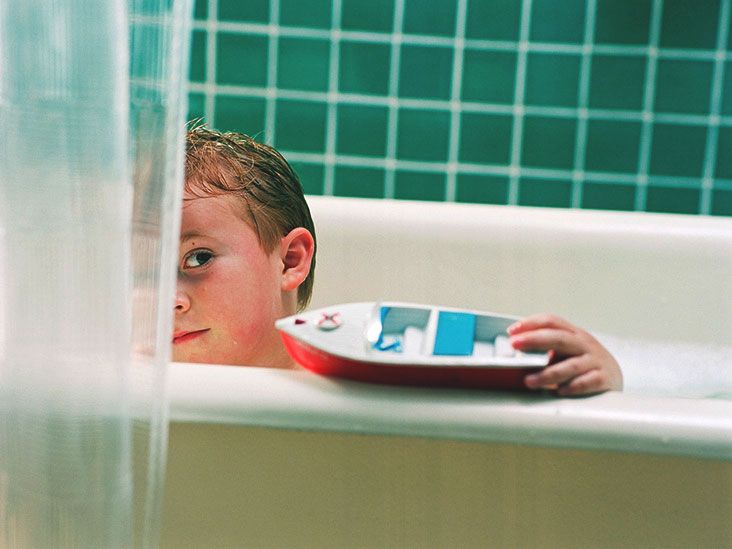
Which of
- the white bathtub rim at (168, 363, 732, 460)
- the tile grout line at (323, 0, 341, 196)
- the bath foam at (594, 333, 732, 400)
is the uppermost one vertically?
the tile grout line at (323, 0, 341, 196)

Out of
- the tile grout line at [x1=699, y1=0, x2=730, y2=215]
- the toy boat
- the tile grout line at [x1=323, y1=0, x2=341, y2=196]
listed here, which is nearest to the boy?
the toy boat

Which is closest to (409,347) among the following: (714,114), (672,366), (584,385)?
(584,385)

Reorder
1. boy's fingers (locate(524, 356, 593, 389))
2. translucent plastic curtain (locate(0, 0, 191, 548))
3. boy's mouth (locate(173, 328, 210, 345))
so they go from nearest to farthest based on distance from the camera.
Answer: translucent plastic curtain (locate(0, 0, 191, 548))
boy's fingers (locate(524, 356, 593, 389))
boy's mouth (locate(173, 328, 210, 345))

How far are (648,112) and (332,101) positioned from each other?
61cm

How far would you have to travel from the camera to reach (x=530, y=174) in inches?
76.2

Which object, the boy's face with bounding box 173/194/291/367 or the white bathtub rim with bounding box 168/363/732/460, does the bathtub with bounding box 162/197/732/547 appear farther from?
the boy's face with bounding box 173/194/291/367

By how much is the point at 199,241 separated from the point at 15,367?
40 centimetres

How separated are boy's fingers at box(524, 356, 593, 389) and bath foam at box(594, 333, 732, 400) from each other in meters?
0.62

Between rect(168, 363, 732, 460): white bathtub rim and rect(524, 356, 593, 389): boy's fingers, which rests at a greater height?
rect(524, 356, 593, 389): boy's fingers

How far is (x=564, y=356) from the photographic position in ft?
2.42

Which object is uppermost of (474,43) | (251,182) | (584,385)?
Answer: (474,43)

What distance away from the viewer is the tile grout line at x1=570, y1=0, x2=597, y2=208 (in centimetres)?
187

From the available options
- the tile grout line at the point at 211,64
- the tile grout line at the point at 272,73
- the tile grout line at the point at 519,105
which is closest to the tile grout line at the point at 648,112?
the tile grout line at the point at 519,105

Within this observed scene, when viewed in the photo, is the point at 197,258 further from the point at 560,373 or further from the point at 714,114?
the point at 714,114
